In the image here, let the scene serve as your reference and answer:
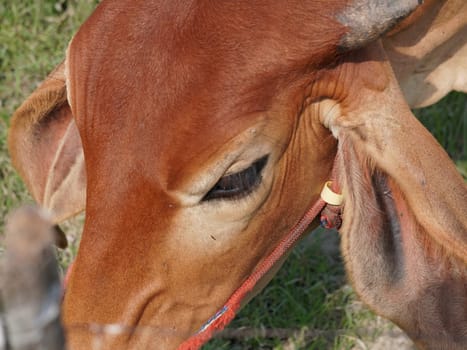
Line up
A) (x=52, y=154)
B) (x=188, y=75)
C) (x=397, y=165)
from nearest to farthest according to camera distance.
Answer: (x=188, y=75) < (x=397, y=165) < (x=52, y=154)

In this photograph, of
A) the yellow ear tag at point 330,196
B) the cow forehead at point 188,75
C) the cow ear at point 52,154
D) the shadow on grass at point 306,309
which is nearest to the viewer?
the cow forehead at point 188,75

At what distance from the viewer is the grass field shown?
3680mm

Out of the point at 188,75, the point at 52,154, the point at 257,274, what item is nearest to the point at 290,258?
the point at 52,154

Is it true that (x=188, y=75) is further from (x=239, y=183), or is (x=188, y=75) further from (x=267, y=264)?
(x=267, y=264)

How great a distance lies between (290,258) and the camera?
392 centimetres

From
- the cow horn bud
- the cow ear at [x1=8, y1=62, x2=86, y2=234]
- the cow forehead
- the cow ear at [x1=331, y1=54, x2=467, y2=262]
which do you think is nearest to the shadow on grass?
the cow ear at [x1=8, y1=62, x2=86, y2=234]

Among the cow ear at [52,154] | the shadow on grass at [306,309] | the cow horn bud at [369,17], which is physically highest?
the cow horn bud at [369,17]

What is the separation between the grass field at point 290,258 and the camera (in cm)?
368

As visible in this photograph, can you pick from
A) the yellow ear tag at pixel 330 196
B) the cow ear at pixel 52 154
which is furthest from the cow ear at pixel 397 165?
the cow ear at pixel 52 154

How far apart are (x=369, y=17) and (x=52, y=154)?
4.61ft

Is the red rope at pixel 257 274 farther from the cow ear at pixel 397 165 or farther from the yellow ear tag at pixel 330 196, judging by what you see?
the cow ear at pixel 397 165

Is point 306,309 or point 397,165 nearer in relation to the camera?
point 397,165

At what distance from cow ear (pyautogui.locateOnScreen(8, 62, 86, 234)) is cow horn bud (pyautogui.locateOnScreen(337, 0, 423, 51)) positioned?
1145mm

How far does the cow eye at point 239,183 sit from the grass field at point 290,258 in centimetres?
96
